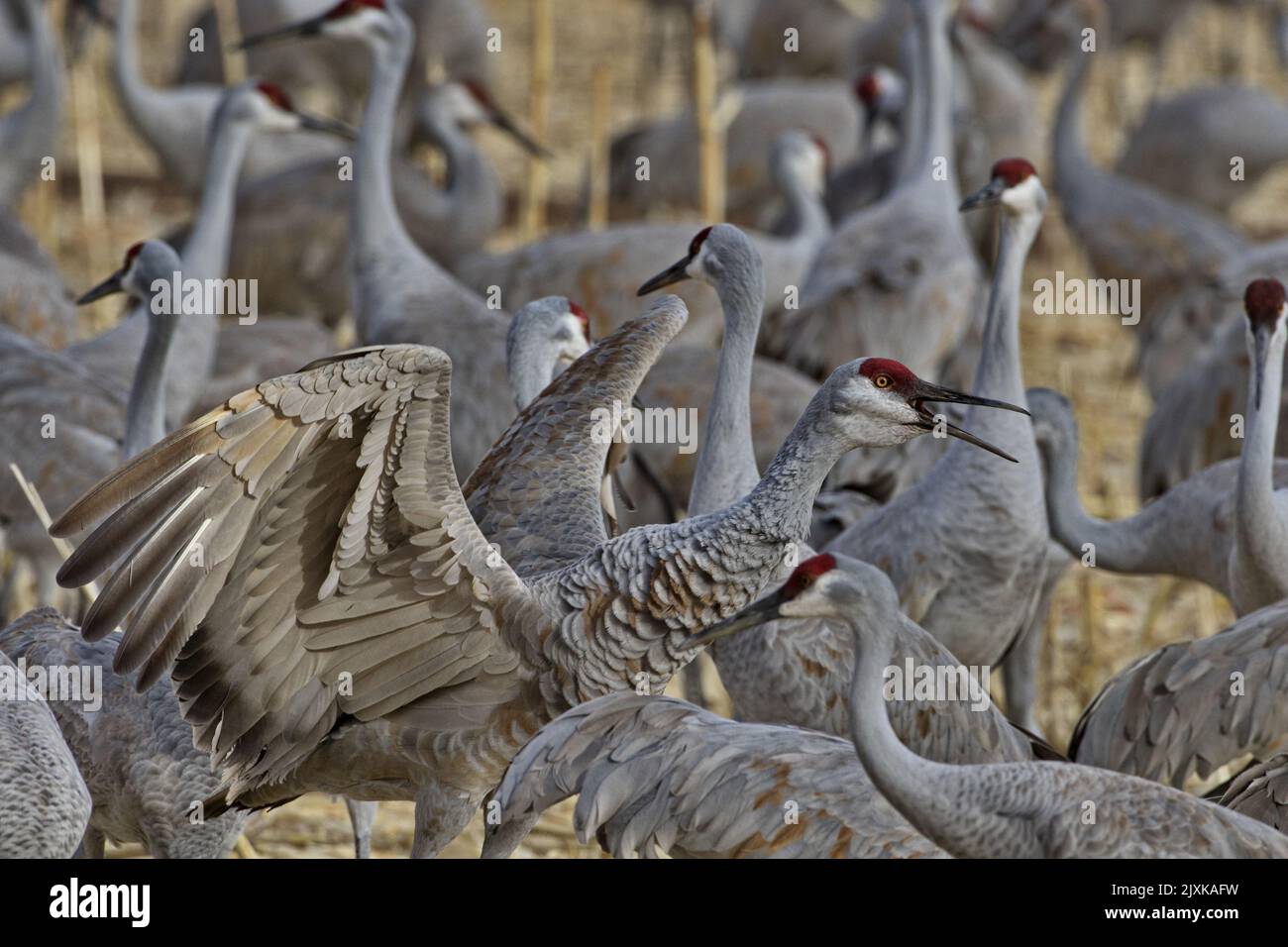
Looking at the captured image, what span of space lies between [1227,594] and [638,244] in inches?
98.0

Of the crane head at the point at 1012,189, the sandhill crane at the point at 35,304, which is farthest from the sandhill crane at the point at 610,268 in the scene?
the crane head at the point at 1012,189

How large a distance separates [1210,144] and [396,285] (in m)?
4.83

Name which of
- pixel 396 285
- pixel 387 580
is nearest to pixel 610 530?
pixel 387 580

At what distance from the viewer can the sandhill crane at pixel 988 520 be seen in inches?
185

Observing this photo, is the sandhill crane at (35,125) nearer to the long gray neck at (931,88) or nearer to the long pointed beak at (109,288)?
the long pointed beak at (109,288)

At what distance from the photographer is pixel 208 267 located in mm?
5977

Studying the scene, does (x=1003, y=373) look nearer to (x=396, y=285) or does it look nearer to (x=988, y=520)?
(x=988, y=520)

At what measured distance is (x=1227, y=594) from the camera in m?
5.00

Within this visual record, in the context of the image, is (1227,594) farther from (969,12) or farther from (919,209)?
(969,12)

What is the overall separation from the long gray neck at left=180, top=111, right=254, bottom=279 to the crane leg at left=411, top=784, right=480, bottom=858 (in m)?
2.51

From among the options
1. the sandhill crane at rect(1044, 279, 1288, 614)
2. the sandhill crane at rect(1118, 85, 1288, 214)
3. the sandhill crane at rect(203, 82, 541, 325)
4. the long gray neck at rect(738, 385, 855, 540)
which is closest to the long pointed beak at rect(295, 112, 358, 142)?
the sandhill crane at rect(203, 82, 541, 325)

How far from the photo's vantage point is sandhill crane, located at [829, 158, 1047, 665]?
471 cm

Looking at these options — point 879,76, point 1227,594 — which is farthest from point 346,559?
point 879,76

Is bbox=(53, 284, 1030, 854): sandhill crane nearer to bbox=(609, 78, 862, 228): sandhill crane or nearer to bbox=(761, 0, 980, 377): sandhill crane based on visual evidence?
bbox=(761, 0, 980, 377): sandhill crane
